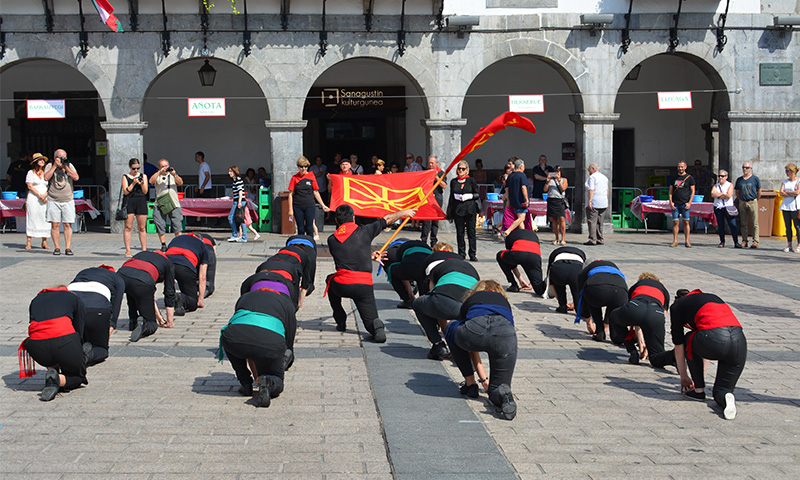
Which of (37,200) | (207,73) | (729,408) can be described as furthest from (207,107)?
(729,408)

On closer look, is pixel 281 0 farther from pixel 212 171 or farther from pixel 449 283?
pixel 449 283

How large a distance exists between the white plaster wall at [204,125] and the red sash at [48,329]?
54.0ft

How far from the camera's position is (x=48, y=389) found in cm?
686

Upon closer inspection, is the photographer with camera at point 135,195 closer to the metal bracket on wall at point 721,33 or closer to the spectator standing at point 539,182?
the spectator standing at point 539,182

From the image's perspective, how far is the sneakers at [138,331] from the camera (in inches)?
352

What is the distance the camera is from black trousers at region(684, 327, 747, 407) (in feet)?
22.4

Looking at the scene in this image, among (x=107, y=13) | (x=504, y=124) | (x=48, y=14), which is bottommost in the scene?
(x=504, y=124)

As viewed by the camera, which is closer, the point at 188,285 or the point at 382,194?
the point at 188,285

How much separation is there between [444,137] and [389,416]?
1357cm

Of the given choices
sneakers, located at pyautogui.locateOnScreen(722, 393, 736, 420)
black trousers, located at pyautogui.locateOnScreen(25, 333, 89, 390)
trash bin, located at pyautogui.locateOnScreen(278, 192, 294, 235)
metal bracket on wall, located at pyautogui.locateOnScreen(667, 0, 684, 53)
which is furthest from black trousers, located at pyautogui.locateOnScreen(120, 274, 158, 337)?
metal bracket on wall, located at pyautogui.locateOnScreen(667, 0, 684, 53)

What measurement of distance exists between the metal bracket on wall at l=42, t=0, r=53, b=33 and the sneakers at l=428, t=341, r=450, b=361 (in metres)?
13.8

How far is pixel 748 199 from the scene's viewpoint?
17.1m

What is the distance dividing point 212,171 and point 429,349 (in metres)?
15.4

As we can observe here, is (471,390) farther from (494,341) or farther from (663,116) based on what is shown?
(663,116)
